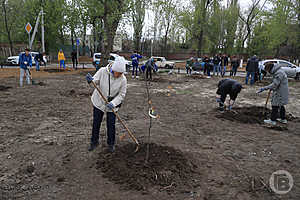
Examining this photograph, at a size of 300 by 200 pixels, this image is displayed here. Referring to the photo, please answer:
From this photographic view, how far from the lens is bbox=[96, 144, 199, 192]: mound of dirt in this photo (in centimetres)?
328

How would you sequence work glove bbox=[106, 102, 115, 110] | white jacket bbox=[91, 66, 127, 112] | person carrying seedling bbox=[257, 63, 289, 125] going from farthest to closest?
person carrying seedling bbox=[257, 63, 289, 125], white jacket bbox=[91, 66, 127, 112], work glove bbox=[106, 102, 115, 110]

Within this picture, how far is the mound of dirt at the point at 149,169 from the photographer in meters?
3.28

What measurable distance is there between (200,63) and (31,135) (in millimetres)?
19995

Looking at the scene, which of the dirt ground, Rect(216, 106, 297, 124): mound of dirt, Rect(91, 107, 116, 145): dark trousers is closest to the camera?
the dirt ground

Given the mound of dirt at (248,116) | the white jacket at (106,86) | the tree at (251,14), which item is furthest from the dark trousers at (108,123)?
the tree at (251,14)

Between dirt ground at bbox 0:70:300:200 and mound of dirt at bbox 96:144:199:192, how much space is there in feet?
0.05

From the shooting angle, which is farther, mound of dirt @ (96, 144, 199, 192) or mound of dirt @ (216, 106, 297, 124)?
mound of dirt @ (216, 106, 297, 124)

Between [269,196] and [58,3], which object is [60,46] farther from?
[269,196]

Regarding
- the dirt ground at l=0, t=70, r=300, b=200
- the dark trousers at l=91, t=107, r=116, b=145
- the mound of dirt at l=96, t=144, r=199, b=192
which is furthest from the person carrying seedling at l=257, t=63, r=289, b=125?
the dark trousers at l=91, t=107, r=116, b=145

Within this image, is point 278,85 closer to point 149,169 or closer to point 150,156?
point 150,156

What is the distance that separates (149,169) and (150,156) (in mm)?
413

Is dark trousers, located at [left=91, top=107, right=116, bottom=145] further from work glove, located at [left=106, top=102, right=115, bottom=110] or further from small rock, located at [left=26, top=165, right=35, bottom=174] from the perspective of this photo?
small rock, located at [left=26, top=165, right=35, bottom=174]

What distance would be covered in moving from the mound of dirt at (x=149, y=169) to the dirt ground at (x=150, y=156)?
0.05 feet

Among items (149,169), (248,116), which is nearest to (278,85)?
(248,116)
